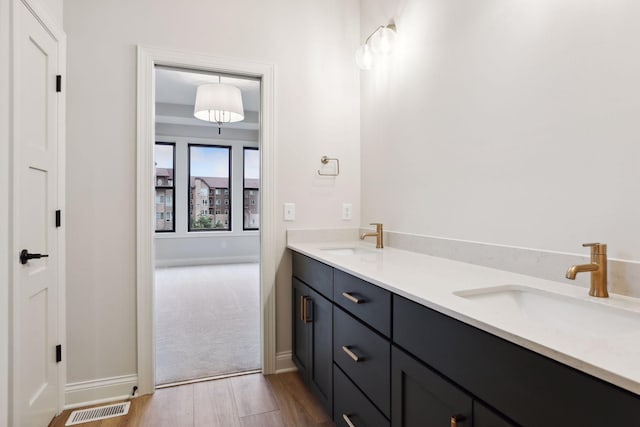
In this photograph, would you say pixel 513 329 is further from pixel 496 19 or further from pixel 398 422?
pixel 496 19

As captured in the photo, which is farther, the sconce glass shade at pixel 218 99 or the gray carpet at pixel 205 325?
the sconce glass shade at pixel 218 99

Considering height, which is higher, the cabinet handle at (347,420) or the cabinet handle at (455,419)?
the cabinet handle at (455,419)

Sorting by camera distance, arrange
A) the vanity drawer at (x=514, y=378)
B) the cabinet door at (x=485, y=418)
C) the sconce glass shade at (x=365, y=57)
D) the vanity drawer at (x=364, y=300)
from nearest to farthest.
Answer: the vanity drawer at (x=514, y=378)
the cabinet door at (x=485, y=418)
the vanity drawer at (x=364, y=300)
the sconce glass shade at (x=365, y=57)

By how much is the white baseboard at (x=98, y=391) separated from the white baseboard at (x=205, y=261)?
15.8 feet

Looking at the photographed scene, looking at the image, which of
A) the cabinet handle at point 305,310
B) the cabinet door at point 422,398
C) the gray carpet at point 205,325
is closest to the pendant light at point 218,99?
the gray carpet at point 205,325

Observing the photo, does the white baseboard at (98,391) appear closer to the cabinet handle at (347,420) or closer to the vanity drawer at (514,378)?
the cabinet handle at (347,420)

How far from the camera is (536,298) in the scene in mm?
1218

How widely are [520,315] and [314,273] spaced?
1.09 metres

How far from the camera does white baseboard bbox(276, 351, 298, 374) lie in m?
2.52

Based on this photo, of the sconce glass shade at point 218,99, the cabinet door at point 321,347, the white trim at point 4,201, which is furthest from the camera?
the sconce glass shade at point 218,99

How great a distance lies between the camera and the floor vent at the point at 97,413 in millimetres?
1967

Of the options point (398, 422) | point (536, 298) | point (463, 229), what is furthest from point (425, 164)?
→ point (398, 422)

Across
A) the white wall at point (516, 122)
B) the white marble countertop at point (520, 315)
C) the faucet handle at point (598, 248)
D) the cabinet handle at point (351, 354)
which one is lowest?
the cabinet handle at point (351, 354)

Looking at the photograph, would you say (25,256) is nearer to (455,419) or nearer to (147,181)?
(147,181)
